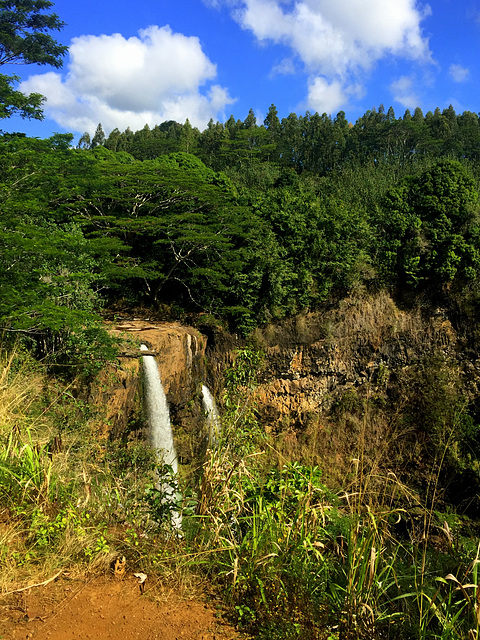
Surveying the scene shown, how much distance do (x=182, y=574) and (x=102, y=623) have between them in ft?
1.62

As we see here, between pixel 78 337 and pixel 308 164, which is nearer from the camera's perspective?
pixel 78 337

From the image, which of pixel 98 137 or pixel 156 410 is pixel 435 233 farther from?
pixel 98 137

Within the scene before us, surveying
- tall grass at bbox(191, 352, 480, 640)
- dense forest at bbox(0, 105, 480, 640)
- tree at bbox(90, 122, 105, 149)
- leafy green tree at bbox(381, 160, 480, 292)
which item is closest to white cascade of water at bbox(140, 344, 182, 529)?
dense forest at bbox(0, 105, 480, 640)

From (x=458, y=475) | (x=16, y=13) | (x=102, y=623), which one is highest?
(x=16, y=13)

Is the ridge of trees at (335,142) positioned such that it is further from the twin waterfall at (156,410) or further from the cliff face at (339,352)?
the twin waterfall at (156,410)

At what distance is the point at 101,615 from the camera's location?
2160 millimetres

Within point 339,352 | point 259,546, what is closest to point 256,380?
point 259,546

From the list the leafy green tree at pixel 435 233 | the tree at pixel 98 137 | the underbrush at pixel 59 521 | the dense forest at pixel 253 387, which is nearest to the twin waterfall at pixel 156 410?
the dense forest at pixel 253 387

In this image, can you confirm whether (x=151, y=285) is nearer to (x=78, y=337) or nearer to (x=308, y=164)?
(x=78, y=337)

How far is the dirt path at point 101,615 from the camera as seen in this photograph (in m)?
2.04

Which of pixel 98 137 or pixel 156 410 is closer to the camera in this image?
pixel 156 410

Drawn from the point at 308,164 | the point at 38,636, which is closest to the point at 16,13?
the point at 38,636

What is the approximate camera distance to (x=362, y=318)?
1456 centimetres

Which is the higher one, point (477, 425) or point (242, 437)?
point (242, 437)
